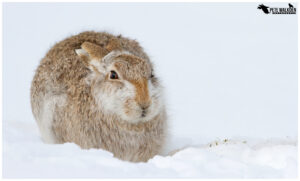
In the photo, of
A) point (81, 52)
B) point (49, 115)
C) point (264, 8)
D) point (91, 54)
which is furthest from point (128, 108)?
point (264, 8)

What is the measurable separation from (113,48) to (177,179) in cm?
335

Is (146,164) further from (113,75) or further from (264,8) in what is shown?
(264,8)

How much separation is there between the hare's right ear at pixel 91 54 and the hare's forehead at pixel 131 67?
1.34ft

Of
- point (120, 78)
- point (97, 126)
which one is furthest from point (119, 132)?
point (120, 78)

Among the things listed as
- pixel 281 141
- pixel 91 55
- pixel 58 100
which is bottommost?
pixel 281 141

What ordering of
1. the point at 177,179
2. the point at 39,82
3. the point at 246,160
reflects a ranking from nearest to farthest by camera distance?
the point at 177,179 < the point at 246,160 < the point at 39,82

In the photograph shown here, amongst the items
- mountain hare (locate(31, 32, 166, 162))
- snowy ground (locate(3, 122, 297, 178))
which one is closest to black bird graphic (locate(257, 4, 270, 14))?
mountain hare (locate(31, 32, 166, 162))

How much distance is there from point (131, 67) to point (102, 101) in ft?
2.41

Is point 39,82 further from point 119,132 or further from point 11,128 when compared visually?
point 119,132

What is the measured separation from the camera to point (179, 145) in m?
8.89

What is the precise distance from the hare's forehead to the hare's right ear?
1.34 ft

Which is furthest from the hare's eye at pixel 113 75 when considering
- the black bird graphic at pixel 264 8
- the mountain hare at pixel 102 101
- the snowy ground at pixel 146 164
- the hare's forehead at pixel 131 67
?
the black bird graphic at pixel 264 8

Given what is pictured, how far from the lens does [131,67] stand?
731 cm

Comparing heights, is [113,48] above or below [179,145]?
above
